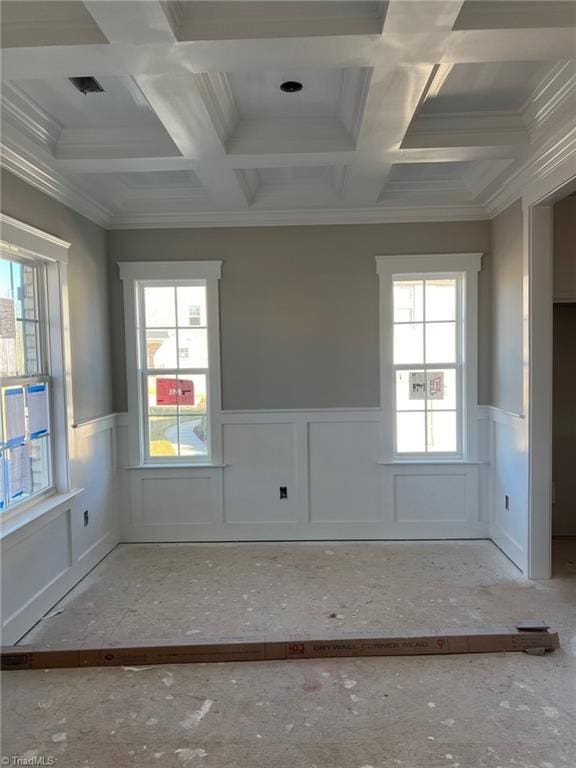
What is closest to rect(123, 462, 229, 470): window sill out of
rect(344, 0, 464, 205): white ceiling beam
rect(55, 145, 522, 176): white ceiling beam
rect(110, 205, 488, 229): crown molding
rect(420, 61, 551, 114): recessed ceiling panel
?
rect(110, 205, 488, 229): crown molding

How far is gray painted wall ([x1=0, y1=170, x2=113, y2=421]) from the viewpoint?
3.09 meters

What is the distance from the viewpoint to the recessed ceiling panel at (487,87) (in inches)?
89.7

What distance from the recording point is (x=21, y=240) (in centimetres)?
275

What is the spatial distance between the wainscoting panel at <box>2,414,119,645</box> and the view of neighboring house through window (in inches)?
8.0

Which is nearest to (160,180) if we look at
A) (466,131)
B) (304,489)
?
(466,131)

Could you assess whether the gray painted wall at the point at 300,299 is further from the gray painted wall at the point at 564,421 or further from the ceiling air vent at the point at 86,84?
the ceiling air vent at the point at 86,84

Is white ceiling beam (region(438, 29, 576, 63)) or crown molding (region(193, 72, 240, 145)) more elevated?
crown molding (region(193, 72, 240, 145))

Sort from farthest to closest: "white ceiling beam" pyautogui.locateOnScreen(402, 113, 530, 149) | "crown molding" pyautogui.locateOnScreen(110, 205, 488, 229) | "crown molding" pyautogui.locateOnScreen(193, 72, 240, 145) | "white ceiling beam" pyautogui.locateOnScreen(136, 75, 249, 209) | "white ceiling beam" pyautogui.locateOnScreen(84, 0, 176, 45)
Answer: "crown molding" pyautogui.locateOnScreen(110, 205, 488, 229), "white ceiling beam" pyautogui.locateOnScreen(402, 113, 530, 149), "crown molding" pyautogui.locateOnScreen(193, 72, 240, 145), "white ceiling beam" pyautogui.locateOnScreen(136, 75, 249, 209), "white ceiling beam" pyautogui.locateOnScreen(84, 0, 176, 45)

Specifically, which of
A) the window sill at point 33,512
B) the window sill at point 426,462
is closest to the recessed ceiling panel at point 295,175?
the window sill at point 426,462

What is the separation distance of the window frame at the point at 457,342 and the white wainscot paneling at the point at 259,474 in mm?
857

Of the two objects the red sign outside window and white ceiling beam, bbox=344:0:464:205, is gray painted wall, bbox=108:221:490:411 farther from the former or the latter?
white ceiling beam, bbox=344:0:464:205

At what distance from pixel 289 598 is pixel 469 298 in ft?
9.00

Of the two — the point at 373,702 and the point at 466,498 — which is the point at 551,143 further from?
the point at 373,702

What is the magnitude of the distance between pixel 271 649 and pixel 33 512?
1.63 m
